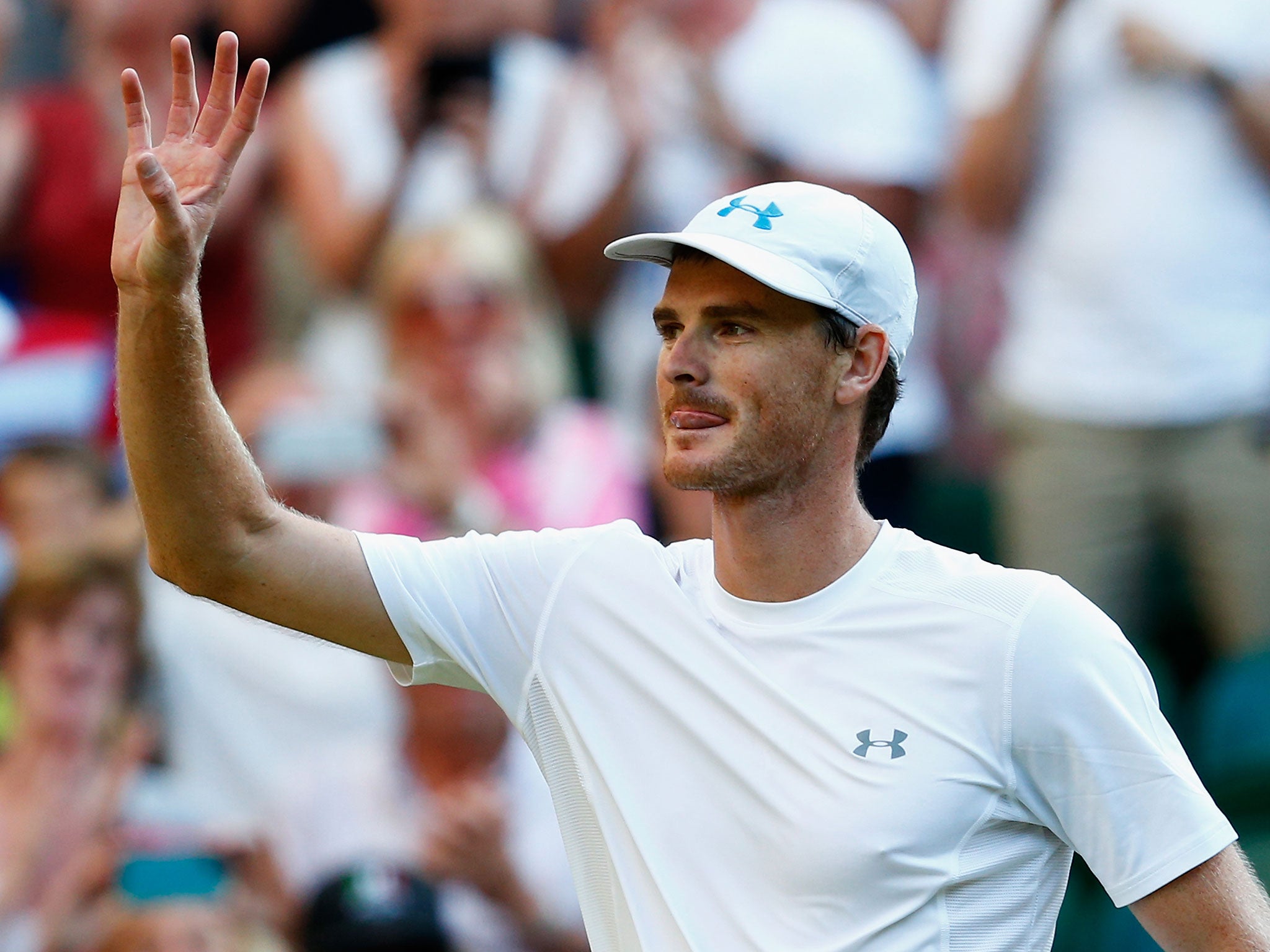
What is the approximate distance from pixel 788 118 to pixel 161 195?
3583 mm

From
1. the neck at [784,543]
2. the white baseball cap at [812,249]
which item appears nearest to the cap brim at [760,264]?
the white baseball cap at [812,249]

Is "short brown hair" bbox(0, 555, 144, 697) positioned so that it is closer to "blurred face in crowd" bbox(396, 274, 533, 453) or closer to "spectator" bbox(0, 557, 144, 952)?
"spectator" bbox(0, 557, 144, 952)

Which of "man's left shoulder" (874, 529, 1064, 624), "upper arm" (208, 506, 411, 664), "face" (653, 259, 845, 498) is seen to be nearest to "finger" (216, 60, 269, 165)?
"upper arm" (208, 506, 411, 664)

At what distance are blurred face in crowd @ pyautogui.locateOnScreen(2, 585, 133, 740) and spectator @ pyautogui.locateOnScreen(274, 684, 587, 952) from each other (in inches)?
25.1

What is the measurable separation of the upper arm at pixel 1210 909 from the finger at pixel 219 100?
5.18 ft

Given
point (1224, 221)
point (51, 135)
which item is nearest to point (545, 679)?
point (1224, 221)

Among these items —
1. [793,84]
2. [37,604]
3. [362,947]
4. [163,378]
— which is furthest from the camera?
[793,84]

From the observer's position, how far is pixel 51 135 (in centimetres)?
548

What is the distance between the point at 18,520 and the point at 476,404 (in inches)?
57.2

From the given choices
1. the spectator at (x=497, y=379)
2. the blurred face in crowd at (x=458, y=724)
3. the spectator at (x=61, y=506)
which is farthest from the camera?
the spectator at (x=497, y=379)

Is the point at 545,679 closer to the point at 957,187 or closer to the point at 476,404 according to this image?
the point at 476,404

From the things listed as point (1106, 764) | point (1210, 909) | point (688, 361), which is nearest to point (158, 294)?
point (688, 361)

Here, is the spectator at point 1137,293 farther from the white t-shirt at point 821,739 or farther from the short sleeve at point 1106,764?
the short sleeve at point 1106,764

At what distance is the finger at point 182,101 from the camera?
2.21 meters
